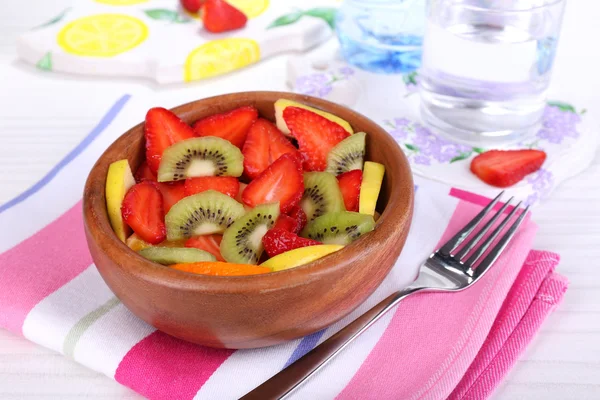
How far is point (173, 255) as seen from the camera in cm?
88

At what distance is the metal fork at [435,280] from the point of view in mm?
856

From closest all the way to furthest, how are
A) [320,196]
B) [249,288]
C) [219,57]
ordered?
[249,288] < [320,196] < [219,57]

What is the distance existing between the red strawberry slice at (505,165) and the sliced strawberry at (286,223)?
514mm

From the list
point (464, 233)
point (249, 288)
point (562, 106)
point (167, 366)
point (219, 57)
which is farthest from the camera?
point (219, 57)

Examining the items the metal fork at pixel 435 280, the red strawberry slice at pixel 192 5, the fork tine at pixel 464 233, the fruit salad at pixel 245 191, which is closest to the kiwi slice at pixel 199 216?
the fruit salad at pixel 245 191

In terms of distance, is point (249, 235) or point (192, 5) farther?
point (192, 5)

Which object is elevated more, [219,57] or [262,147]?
[262,147]

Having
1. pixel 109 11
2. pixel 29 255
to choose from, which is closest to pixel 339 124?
pixel 29 255

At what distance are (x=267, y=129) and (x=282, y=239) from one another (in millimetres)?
276

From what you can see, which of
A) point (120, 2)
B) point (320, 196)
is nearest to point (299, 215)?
point (320, 196)

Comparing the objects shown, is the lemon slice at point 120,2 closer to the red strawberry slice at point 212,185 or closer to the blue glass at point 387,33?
the blue glass at point 387,33

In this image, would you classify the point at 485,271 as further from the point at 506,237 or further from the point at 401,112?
the point at 401,112

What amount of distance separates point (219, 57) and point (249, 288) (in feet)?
3.50

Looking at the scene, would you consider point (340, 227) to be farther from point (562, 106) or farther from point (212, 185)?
point (562, 106)
